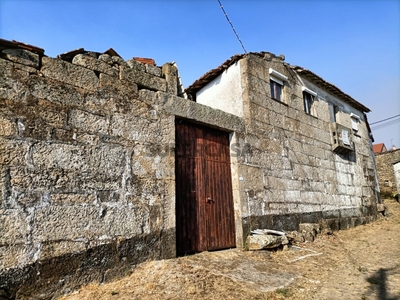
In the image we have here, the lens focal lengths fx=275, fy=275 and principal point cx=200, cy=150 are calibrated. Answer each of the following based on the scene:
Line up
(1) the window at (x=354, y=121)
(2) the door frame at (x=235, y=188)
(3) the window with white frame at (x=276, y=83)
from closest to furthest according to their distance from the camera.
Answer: (2) the door frame at (x=235, y=188), (3) the window with white frame at (x=276, y=83), (1) the window at (x=354, y=121)

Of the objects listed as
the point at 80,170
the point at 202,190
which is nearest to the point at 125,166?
the point at 80,170

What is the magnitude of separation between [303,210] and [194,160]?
128 inches

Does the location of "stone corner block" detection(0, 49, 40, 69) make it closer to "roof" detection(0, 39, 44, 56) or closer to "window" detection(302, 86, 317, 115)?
"roof" detection(0, 39, 44, 56)

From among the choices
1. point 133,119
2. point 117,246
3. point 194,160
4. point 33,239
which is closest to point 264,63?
point 194,160

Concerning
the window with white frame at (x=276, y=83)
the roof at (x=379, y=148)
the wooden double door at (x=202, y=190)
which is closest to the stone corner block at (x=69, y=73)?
the wooden double door at (x=202, y=190)

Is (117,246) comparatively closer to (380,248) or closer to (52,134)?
(52,134)

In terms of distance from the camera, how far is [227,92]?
6250 mm

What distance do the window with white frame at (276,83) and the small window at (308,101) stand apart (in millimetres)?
1169

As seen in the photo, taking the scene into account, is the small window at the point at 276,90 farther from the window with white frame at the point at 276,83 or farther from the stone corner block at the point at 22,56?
the stone corner block at the point at 22,56

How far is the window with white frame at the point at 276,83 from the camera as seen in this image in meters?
6.59

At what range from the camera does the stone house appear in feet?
9.20

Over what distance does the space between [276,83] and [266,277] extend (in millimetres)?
4727

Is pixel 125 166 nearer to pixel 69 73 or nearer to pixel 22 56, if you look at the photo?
pixel 69 73

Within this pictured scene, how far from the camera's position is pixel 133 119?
3770 millimetres
